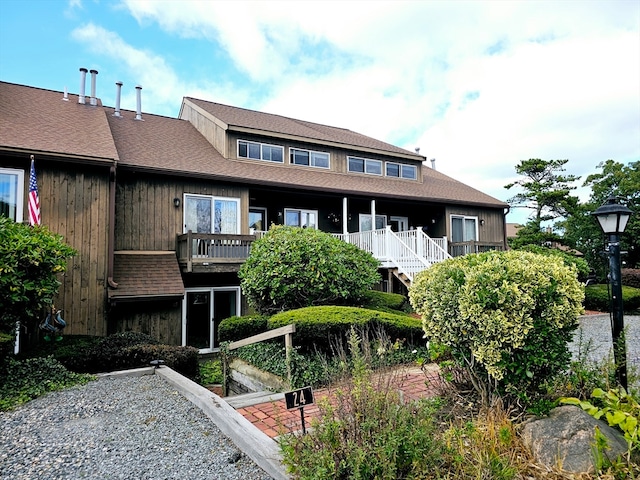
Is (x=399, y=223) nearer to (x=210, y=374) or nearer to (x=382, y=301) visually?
(x=382, y=301)

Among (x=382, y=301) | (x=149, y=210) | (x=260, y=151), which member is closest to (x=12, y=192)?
(x=149, y=210)

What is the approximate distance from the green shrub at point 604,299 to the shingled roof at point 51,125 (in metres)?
15.8

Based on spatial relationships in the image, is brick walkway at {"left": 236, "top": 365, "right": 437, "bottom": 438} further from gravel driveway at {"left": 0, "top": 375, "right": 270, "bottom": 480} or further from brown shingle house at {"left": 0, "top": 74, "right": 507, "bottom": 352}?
brown shingle house at {"left": 0, "top": 74, "right": 507, "bottom": 352}

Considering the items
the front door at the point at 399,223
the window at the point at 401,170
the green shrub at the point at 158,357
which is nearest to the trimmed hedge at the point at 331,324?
the green shrub at the point at 158,357

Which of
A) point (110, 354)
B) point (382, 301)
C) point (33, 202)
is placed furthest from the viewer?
point (382, 301)

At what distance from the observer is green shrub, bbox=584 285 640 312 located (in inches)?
508

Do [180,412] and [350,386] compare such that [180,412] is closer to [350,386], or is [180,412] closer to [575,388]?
[350,386]

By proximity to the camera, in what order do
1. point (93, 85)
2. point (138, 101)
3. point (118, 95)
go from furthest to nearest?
point (138, 101) < point (118, 95) < point (93, 85)

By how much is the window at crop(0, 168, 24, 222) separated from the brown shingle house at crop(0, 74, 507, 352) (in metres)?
0.02

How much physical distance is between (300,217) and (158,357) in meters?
8.12

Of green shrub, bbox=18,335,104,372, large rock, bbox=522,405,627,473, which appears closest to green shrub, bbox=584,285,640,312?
large rock, bbox=522,405,627,473

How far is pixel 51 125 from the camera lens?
1016 cm

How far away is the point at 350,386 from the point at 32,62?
15.9 metres

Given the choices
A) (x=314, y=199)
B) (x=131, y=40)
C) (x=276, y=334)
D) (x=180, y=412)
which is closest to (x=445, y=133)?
(x=314, y=199)
